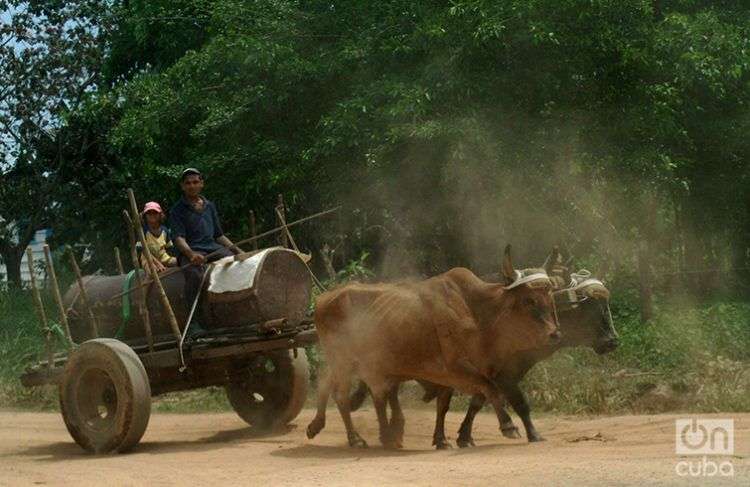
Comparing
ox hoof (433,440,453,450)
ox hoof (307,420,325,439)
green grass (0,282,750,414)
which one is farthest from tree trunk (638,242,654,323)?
ox hoof (307,420,325,439)

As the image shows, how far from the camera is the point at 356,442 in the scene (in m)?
10.1

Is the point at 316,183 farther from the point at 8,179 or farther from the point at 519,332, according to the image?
the point at 8,179

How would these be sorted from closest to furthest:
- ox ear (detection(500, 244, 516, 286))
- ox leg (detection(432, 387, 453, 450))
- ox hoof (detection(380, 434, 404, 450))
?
1. ox ear (detection(500, 244, 516, 286))
2. ox leg (detection(432, 387, 453, 450))
3. ox hoof (detection(380, 434, 404, 450))

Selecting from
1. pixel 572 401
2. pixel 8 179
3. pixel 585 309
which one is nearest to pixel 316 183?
pixel 572 401

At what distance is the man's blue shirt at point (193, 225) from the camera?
34.6ft

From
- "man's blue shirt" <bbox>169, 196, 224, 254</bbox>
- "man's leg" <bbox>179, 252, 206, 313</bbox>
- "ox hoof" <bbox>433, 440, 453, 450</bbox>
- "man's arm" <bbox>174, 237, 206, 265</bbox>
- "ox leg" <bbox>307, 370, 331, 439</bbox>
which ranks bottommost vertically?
"ox hoof" <bbox>433, 440, 453, 450</bbox>

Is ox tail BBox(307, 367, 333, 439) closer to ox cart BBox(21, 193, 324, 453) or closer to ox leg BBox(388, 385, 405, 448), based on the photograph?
ox cart BBox(21, 193, 324, 453)

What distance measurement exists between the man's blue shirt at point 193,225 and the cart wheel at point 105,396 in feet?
3.58

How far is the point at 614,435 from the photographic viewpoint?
32.4 ft

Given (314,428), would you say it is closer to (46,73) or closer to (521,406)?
(521,406)

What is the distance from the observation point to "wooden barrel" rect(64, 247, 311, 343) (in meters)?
10.3

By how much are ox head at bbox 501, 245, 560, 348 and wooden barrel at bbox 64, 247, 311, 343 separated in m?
1.91

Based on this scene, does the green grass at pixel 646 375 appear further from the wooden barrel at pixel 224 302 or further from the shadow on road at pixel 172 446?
the wooden barrel at pixel 224 302

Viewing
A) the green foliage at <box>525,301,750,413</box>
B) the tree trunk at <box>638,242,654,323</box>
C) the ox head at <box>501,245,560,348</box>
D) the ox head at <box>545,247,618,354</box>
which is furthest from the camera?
the tree trunk at <box>638,242,654,323</box>
